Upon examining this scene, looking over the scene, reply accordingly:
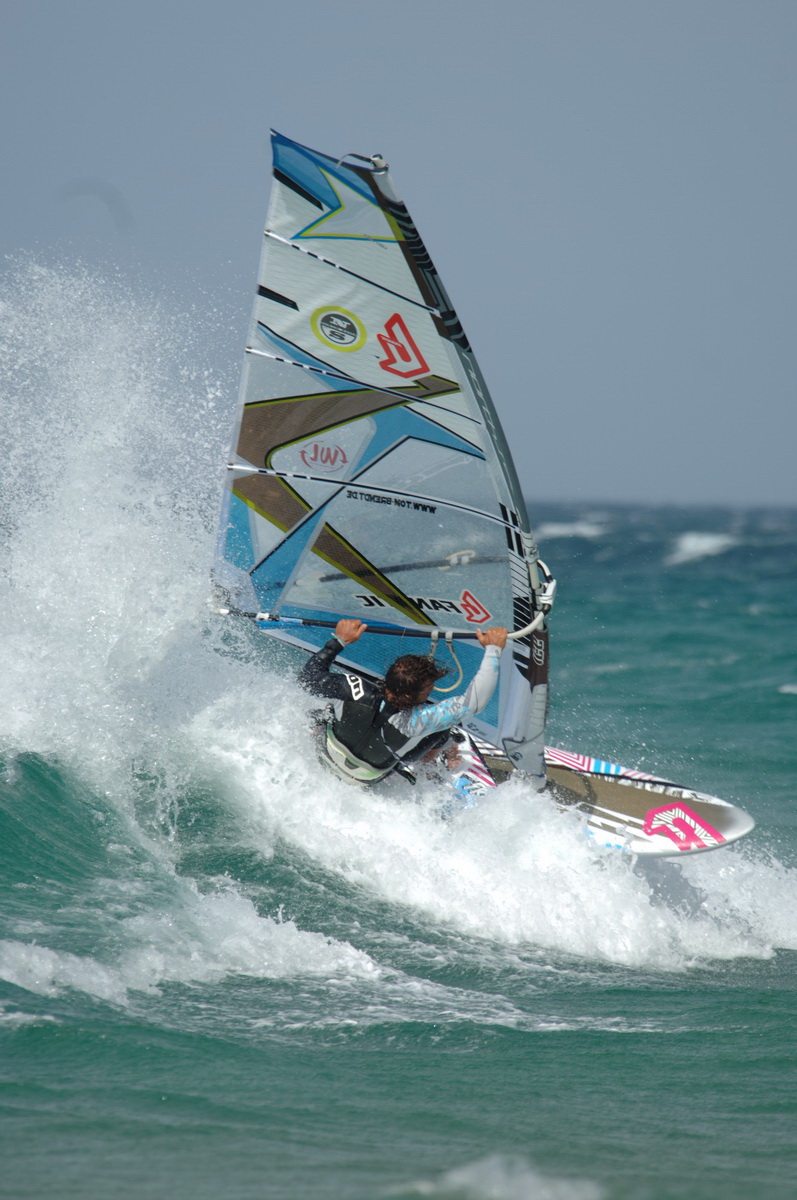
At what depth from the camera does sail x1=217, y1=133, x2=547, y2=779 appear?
4656mm

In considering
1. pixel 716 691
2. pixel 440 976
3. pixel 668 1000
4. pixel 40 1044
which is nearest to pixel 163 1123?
pixel 40 1044

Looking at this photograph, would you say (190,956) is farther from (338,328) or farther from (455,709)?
(338,328)

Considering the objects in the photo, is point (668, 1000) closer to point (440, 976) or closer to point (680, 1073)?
point (680, 1073)

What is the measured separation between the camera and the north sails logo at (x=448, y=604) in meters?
5.60

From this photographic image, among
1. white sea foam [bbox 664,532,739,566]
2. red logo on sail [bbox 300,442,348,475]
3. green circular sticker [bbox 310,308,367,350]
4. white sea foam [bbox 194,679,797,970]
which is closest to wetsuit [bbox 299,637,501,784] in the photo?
white sea foam [bbox 194,679,797,970]

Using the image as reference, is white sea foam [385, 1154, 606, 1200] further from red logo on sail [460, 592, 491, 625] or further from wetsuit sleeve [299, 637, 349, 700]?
red logo on sail [460, 592, 491, 625]

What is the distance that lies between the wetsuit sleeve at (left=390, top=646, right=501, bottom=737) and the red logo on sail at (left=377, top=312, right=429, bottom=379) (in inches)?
55.4

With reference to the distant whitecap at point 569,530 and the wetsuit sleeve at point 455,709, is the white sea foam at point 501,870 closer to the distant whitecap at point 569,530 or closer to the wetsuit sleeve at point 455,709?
the wetsuit sleeve at point 455,709

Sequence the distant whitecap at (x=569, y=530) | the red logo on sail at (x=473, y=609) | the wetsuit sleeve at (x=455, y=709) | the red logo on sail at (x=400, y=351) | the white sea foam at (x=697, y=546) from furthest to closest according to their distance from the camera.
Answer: the distant whitecap at (x=569, y=530) → the white sea foam at (x=697, y=546) → the red logo on sail at (x=473, y=609) → the wetsuit sleeve at (x=455, y=709) → the red logo on sail at (x=400, y=351)

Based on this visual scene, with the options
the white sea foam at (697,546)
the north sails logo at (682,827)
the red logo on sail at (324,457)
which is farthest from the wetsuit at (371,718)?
the white sea foam at (697,546)

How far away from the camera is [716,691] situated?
12.4 m

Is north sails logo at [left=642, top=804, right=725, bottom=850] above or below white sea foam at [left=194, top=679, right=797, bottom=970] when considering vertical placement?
above

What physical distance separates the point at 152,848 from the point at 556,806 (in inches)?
87.3

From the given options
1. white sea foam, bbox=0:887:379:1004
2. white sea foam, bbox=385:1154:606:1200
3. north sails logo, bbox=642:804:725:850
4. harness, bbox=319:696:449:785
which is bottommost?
white sea foam, bbox=385:1154:606:1200
